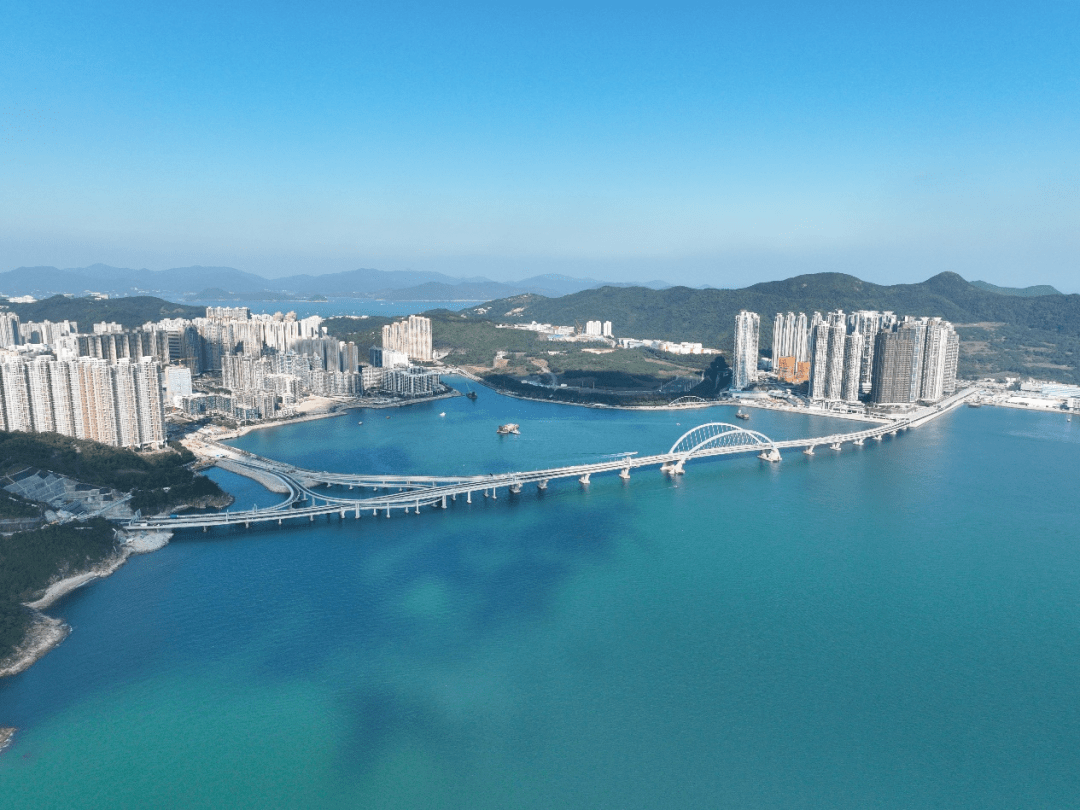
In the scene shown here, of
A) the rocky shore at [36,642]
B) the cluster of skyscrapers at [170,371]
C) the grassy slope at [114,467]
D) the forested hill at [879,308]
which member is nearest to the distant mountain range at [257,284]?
the forested hill at [879,308]

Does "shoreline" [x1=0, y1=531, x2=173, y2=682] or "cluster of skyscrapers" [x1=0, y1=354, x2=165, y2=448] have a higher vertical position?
"cluster of skyscrapers" [x1=0, y1=354, x2=165, y2=448]

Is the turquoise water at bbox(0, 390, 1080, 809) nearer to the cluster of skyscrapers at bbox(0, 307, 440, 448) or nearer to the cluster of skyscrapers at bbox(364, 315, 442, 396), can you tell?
the cluster of skyscrapers at bbox(0, 307, 440, 448)

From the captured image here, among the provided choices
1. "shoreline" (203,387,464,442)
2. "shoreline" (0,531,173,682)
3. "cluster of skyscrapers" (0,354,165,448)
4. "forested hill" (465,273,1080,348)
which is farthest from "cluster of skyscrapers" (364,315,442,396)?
"shoreline" (0,531,173,682)

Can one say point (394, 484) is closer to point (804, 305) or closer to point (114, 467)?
→ point (114, 467)

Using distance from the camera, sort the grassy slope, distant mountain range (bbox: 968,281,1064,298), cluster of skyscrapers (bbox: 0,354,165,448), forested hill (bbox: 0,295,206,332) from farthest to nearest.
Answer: distant mountain range (bbox: 968,281,1064,298)
forested hill (bbox: 0,295,206,332)
cluster of skyscrapers (bbox: 0,354,165,448)
the grassy slope

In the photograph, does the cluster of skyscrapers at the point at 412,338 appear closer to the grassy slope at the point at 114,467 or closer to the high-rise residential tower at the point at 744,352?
the high-rise residential tower at the point at 744,352

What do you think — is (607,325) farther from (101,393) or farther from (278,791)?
(278,791)
